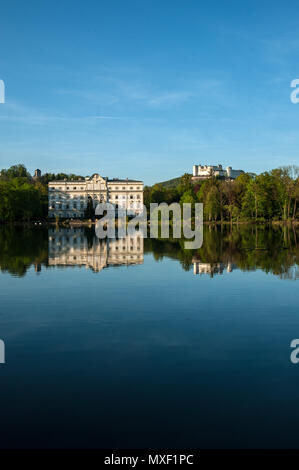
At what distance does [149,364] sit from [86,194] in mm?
119190

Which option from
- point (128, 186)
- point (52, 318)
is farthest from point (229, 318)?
point (128, 186)

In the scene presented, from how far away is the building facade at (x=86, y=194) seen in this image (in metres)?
124

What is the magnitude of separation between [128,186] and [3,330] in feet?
387

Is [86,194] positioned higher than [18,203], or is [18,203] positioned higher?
[86,194]

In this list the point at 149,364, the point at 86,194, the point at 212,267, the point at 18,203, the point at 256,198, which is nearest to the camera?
the point at 149,364

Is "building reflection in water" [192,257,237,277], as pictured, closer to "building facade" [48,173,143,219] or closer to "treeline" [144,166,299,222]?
"treeline" [144,166,299,222]

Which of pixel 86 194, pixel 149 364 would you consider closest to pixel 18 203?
pixel 86 194

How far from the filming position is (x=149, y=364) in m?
7.46

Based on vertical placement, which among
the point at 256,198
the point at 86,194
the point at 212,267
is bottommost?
the point at 212,267

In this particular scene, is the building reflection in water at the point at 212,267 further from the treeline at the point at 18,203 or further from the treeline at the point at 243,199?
the treeline at the point at 18,203

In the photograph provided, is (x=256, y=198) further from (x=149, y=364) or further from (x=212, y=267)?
(x=149, y=364)

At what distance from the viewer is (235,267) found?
19.7 metres

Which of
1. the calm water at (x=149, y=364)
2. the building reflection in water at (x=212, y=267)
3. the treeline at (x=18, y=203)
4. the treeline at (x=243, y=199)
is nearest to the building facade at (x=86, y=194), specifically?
the treeline at (x=18, y=203)
